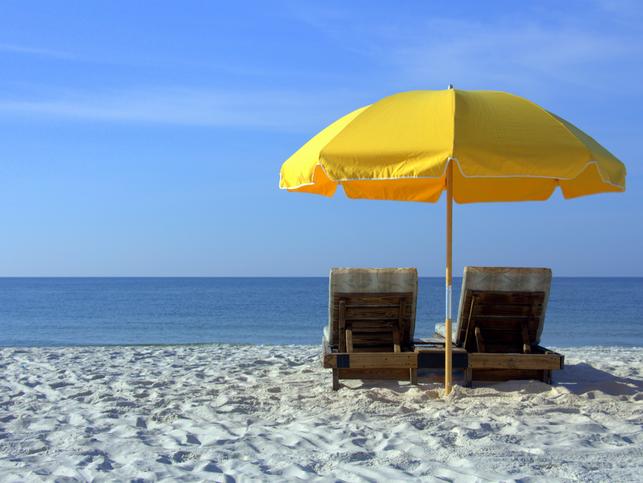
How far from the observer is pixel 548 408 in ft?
17.4

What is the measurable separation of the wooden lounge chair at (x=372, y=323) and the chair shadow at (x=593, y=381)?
1451mm

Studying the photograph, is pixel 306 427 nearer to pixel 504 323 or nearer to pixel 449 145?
pixel 449 145

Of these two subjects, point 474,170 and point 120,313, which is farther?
point 120,313

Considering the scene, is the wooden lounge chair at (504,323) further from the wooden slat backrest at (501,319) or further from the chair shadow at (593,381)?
the chair shadow at (593,381)

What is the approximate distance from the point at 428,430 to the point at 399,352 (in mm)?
1418

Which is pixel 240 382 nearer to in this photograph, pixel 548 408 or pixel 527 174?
pixel 548 408

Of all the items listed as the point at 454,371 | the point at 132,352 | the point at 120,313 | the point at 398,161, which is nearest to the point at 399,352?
the point at 454,371

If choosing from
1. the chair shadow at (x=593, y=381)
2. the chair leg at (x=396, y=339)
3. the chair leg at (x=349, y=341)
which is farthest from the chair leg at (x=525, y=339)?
the chair leg at (x=349, y=341)

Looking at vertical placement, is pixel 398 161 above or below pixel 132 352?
above

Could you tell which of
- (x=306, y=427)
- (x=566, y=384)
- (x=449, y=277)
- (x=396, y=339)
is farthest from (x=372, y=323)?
(x=566, y=384)

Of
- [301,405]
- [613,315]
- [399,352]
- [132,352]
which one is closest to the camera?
[301,405]

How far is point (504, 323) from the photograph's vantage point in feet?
20.7

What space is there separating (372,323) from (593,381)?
7.10 feet

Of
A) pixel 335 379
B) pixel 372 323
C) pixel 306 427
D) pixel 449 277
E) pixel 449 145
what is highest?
pixel 449 145
